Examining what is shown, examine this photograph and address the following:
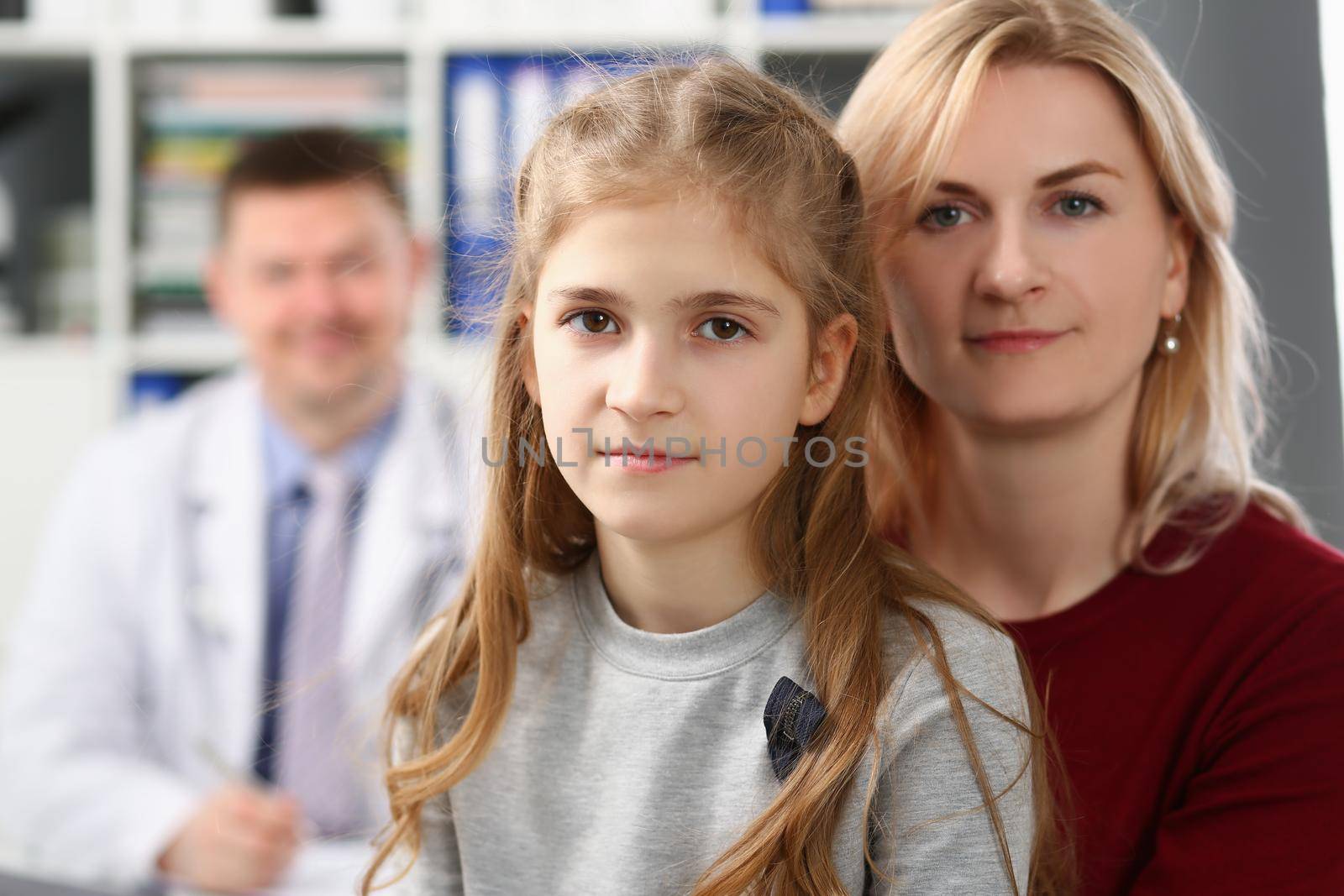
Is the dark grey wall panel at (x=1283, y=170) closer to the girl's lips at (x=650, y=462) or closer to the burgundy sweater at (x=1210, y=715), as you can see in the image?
the burgundy sweater at (x=1210, y=715)

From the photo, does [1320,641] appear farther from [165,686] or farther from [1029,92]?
[165,686]

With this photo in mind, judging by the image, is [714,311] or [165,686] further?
[165,686]

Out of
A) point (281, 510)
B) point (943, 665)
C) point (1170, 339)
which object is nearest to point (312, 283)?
point (281, 510)

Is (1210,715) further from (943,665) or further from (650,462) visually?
(650,462)

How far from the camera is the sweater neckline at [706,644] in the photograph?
2.53 feet

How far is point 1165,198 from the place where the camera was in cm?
93

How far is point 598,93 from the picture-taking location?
31.2 inches

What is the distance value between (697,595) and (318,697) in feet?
4.76

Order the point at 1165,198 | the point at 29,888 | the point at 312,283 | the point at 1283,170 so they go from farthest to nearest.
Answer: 1. the point at 312,283
2. the point at 29,888
3. the point at 1283,170
4. the point at 1165,198

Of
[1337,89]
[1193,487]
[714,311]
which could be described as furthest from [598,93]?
[1337,89]

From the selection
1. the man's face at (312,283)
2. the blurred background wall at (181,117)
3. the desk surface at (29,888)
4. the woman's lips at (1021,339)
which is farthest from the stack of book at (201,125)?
the woman's lips at (1021,339)

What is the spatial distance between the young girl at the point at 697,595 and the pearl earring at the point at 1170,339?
12.9 inches

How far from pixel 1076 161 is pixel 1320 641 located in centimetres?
37

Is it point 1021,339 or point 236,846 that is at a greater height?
point 1021,339
